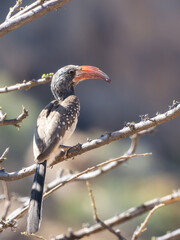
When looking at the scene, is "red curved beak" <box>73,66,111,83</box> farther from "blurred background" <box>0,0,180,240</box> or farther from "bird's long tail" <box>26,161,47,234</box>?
"blurred background" <box>0,0,180,240</box>

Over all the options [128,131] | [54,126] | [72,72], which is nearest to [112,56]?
[72,72]

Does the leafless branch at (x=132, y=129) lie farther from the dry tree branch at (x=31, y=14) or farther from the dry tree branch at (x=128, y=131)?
the dry tree branch at (x=31, y=14)

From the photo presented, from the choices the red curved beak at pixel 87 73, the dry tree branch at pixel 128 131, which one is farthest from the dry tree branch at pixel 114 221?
the red curved beak at pixel 87 73

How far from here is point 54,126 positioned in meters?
4.09

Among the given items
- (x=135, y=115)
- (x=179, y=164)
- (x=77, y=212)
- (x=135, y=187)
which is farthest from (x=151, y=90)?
(x=77, y=212)

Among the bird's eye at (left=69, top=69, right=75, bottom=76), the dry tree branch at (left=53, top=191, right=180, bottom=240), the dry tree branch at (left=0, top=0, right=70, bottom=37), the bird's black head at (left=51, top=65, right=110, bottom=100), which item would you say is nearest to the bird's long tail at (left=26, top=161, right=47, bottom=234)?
the dry tree branch at (left=53, top=191, right=180, bottom=240)

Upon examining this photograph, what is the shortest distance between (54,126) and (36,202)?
0.88 m

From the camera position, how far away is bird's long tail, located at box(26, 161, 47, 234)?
326cm

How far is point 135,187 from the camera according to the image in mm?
10820

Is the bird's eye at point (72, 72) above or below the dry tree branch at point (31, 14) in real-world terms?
above

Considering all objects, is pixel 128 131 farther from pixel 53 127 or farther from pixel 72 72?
pixel 72 72

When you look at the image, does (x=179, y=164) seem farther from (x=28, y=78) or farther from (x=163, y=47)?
(x=28, y=78)

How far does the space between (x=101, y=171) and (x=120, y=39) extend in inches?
473

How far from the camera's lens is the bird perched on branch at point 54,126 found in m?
3.42
